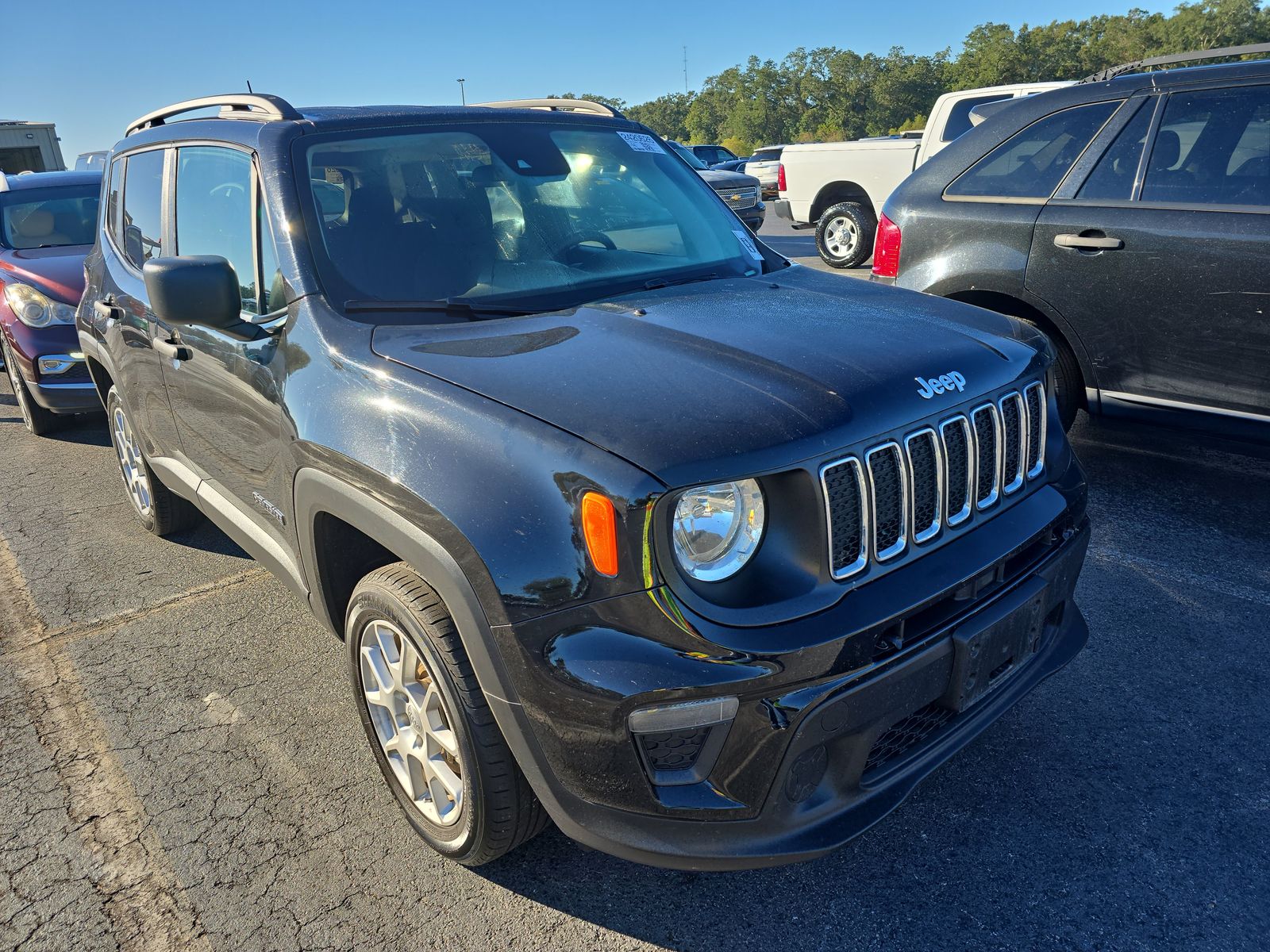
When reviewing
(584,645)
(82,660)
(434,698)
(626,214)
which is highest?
(626,214)

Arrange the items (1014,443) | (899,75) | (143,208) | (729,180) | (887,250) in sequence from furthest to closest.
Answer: (899,75) → (729,180) → (887,250) → (143,208) → (1014,443)

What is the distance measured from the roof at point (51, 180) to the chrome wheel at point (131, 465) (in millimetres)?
3935

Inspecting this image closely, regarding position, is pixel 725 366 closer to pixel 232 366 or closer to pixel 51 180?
pixel 232 366

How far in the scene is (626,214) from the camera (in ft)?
10.7

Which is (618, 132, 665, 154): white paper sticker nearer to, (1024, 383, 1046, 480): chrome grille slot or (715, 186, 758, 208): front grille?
(1024, 383, 1046, 480): chrome grille slot

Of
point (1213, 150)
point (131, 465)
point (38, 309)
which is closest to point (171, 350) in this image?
point (131, 465)

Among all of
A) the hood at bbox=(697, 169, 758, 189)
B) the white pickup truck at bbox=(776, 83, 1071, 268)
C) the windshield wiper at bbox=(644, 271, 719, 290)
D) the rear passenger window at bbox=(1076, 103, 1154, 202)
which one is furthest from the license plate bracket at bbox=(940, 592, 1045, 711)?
the hood at bbox=(697, 169, 758, 189)

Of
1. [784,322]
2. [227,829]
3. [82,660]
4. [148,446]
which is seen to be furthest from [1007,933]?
[148,446]

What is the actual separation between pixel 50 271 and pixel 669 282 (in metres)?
5.37

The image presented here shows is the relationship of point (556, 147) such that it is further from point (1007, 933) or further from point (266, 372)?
point (1007, 933)

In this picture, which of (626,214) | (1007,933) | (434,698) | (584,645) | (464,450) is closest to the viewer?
(584,645)

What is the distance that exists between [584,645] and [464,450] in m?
0.49

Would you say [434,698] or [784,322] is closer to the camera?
[434,698]

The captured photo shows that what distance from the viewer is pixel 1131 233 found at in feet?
13.5
